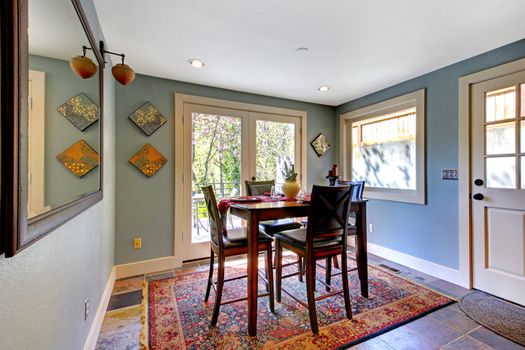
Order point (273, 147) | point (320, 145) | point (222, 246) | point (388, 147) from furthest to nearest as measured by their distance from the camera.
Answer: point (320, 145)
point (273, 147)
point (388, 147)
point (222, 246)

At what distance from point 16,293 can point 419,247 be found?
138 inches

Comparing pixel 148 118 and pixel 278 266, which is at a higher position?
pixel 148 118

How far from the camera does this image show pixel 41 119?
816 millimetres

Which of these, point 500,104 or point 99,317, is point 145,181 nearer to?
point 99,317

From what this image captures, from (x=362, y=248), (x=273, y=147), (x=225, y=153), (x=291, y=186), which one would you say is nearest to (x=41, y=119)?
(x=291, y=186)

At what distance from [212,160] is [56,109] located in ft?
7.76

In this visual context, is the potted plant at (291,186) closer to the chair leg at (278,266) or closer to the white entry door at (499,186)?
the chair leg at (278,266)

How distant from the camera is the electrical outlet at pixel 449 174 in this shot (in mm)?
2629

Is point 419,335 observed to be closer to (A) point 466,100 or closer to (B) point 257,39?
(A) point 466,100

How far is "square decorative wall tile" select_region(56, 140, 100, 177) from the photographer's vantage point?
1126 mm

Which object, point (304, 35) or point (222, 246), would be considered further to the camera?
point (304, 35)

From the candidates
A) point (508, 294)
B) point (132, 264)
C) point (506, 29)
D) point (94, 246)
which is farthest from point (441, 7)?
point (132, 264)

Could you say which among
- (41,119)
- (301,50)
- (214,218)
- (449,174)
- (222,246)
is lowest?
(222,246)

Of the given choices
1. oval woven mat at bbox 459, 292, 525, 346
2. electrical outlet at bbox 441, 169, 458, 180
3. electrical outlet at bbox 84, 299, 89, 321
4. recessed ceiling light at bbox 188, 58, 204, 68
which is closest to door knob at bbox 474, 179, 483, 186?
electrical outlet at bbox 441, 169, 458, 180
